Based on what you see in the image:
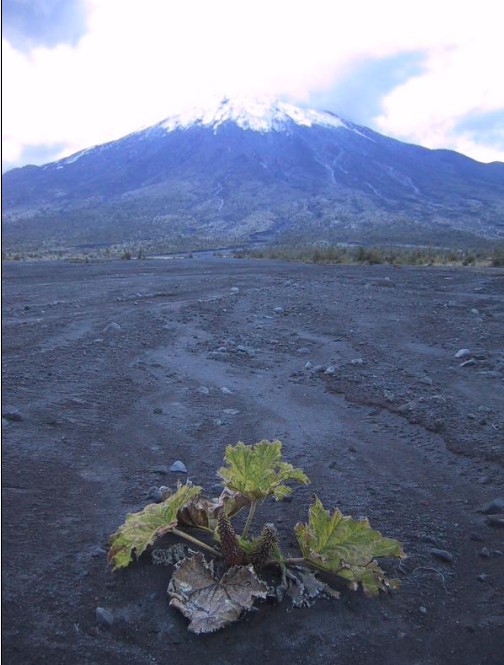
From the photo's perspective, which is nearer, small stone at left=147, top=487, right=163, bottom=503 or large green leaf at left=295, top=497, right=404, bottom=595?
large green leaf at left=295, top=497, right=404, bottom=595

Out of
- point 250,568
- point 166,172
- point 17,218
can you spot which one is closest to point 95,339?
point 250,568

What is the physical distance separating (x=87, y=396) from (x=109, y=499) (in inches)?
62.8

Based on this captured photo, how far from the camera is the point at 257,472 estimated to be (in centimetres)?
232

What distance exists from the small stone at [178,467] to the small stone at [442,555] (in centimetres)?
135

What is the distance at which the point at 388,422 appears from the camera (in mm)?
3953

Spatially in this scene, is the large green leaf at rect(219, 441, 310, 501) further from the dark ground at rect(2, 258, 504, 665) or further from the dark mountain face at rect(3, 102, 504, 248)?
the dark mountain face at rect(3, 102, 504, 248)

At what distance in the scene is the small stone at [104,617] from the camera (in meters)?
1.91

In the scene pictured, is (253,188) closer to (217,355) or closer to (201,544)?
(217,355)

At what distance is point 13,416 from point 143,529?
1890mm

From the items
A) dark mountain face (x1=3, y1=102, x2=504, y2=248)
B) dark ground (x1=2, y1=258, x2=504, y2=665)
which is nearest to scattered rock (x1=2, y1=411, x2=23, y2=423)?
dark ground (x1=2, y1=258, x2=504, y2=665)

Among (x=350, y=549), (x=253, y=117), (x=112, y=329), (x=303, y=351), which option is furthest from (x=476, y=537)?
(x=253, y=117)

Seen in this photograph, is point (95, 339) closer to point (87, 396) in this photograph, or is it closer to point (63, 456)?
point (87, 396)

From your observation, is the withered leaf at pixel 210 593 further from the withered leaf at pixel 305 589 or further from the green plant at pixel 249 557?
the withered leaf at pixel 305 589

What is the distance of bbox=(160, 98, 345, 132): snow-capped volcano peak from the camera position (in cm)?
13088
